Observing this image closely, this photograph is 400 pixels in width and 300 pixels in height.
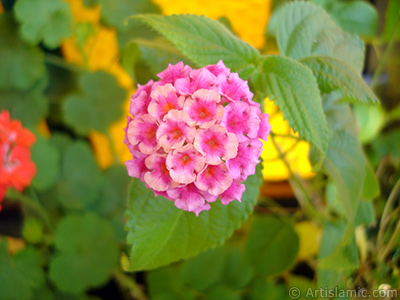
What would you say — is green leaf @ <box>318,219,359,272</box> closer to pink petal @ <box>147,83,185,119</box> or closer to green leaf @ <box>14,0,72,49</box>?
pink petal @ <box>147,83,185,119</box>

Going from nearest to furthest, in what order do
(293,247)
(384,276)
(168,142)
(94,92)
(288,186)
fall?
1. (168,142)
2. (384,276)
3. (293,247)
4. (94,92)
5. (288,186)

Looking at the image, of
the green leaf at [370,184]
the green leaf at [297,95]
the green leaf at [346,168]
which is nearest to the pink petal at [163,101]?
the green leaf at [297,95]

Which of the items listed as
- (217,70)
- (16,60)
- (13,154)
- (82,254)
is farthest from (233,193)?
(16,60)

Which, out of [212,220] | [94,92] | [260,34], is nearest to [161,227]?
[212,220]

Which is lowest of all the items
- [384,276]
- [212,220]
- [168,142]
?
[384,276]

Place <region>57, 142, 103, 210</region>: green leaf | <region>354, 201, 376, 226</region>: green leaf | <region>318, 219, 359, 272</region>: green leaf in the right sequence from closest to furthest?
<region>318, 219, 359, 272</region>: green leaf, <region>354, 201, 376, 226</region>: green leaf, <region>57, 142, 103, 210</region>: green leaf

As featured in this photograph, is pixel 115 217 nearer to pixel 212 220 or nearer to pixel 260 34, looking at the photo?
pixel 212 220

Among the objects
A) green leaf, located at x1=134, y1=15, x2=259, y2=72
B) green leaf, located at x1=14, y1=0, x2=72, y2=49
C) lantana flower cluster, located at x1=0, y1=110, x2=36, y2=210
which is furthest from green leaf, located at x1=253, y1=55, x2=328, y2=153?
green leaf, located at x1=14, y1=0, x2=72, y2=49

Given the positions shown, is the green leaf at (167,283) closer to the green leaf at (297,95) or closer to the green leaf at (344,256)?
the green leaf at (344,256)
